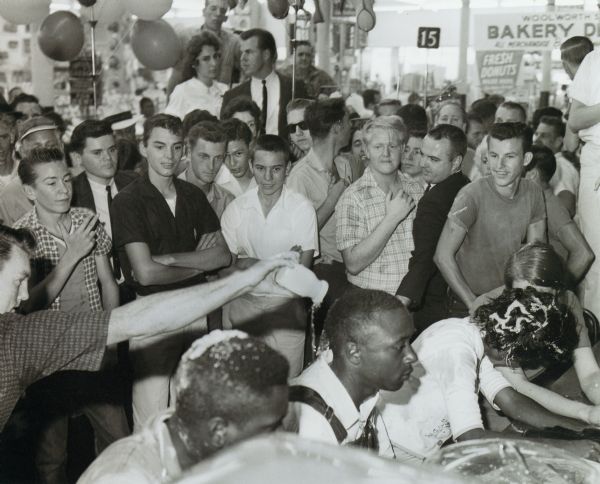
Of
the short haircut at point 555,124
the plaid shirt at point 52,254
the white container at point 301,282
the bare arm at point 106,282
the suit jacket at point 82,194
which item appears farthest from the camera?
the short haircut at point 555,124

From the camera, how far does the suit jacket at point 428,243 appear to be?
3531 millimetres

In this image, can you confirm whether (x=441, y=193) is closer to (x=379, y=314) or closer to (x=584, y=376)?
(x=584, y=376)

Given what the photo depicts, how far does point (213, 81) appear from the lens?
21.6 feet

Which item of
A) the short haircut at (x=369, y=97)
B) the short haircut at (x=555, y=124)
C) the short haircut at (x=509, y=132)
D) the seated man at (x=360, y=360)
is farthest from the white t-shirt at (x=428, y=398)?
the short haircut at (x=369, y=97)

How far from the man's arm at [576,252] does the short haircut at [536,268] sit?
1127 mm

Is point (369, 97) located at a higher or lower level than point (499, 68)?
lower

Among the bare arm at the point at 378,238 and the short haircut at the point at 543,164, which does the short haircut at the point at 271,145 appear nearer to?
the bare arm at the point at 378,238

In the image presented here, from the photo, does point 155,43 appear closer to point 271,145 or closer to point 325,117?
point 325,117

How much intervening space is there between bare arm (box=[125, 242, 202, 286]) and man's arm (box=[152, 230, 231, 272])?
5 centimetres

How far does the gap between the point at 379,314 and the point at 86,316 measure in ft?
2.57

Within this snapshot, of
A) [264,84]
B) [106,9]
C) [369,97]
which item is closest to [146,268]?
[264,84]

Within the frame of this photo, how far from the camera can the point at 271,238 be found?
3.73 m

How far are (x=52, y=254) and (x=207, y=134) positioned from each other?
1180 mm

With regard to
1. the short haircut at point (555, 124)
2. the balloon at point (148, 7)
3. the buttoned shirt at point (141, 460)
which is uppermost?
the balloon at point (148, 7)
